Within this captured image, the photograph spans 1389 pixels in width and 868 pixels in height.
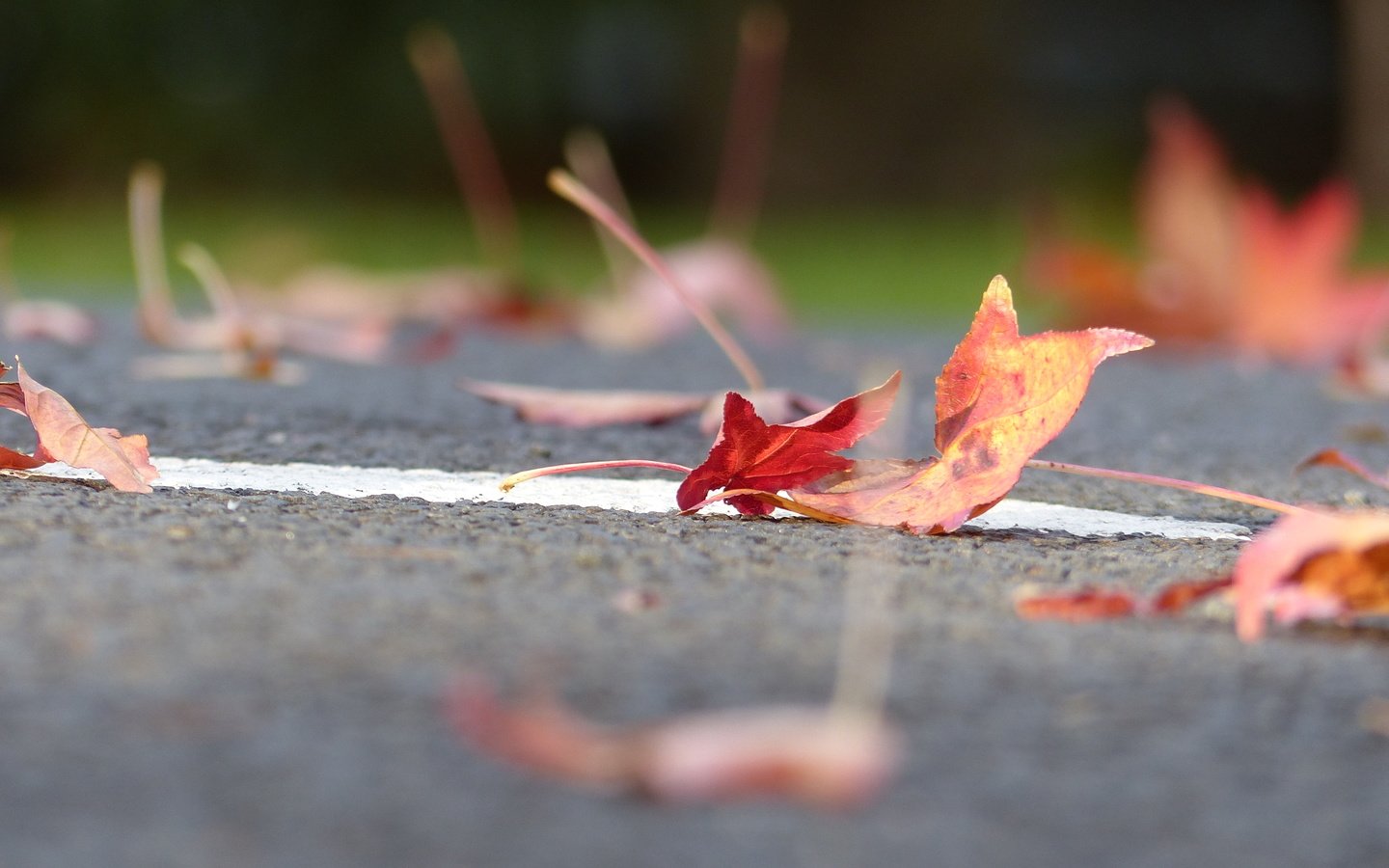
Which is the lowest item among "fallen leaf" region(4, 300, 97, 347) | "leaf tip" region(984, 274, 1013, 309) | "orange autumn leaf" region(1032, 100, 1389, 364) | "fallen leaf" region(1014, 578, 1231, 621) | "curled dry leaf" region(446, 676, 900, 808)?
"curled dry leaf" region(446, 676, 900, 808)

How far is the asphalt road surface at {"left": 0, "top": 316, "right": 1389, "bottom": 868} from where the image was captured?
1.87ft

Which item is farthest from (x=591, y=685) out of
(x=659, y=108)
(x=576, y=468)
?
(x=659, y=108)

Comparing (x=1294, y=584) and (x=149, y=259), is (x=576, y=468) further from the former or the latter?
(x=149, y=259)

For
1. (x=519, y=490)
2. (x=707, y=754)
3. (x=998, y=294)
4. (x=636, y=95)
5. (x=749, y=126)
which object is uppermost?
(x=636, y=95)

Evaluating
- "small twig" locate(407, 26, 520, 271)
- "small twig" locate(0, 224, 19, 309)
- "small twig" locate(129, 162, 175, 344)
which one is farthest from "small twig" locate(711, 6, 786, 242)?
"small twig" locate(129, 162, 175, 344)

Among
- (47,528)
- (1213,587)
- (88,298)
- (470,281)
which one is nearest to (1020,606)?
(1213,587)

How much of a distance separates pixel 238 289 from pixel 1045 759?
2543mm

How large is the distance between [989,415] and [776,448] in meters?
0.12

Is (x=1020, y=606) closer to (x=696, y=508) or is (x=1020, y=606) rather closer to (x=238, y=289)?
(x=696, y=508)

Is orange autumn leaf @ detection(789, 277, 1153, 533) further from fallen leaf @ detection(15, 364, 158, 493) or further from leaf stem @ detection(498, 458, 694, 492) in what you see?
fallen leaf @ detection(15, 364, 158, 493)

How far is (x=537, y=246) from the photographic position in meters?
7.44

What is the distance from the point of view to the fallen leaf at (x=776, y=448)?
1031 millimetres

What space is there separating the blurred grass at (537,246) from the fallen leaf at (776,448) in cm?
256

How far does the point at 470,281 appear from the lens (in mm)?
3074
